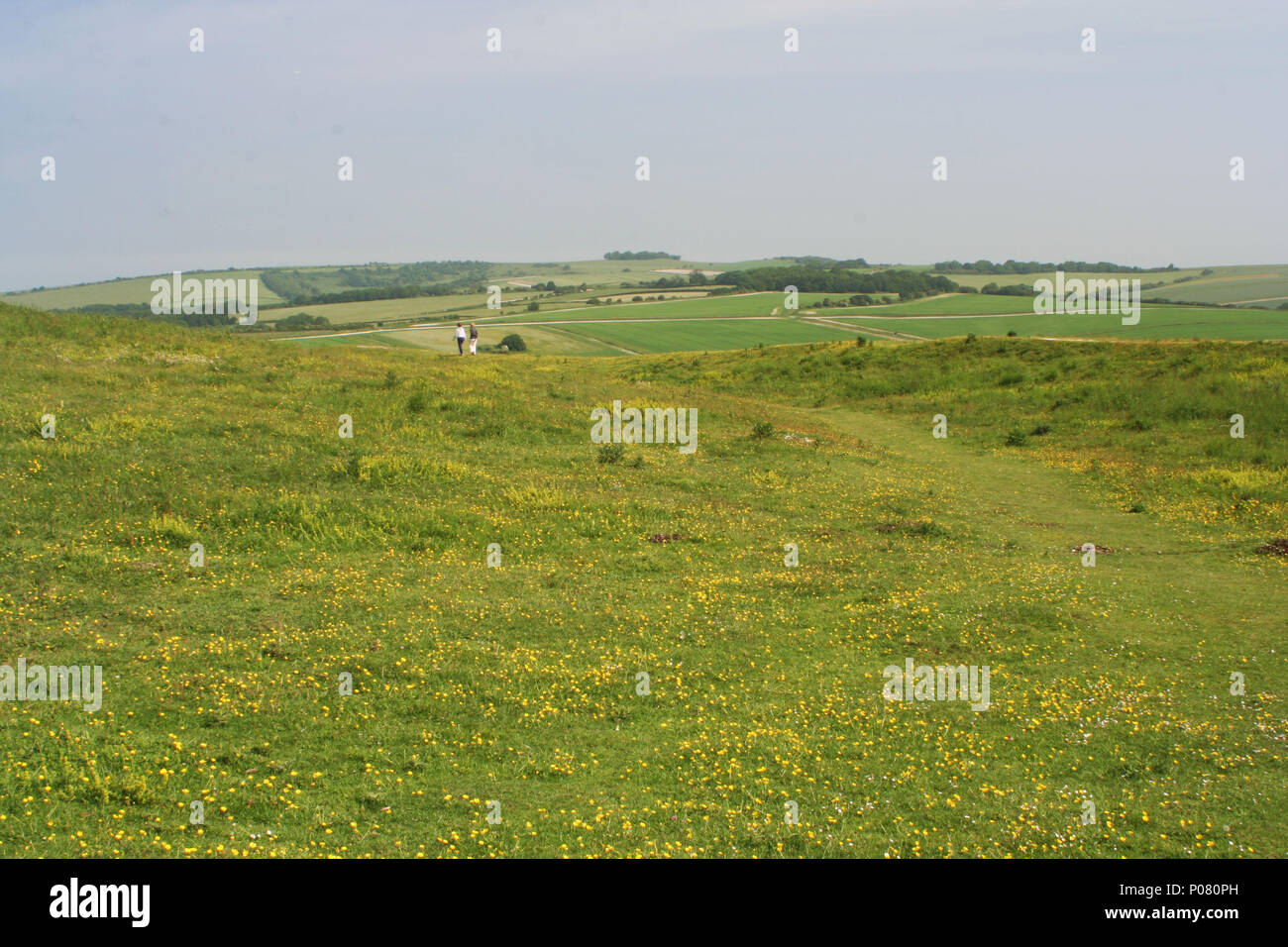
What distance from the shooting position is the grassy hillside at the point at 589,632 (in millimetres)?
8102

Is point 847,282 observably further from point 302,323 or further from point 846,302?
point 302,323

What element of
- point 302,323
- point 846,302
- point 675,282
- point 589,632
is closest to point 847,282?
point 846,302

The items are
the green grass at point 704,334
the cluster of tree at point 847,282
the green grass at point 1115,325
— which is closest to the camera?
the green grass at point 1115,325

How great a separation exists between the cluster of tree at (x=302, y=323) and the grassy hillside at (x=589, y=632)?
60.7 meters

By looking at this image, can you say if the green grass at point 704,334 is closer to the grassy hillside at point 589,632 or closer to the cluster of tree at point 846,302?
the cluster of tree at point 846,302

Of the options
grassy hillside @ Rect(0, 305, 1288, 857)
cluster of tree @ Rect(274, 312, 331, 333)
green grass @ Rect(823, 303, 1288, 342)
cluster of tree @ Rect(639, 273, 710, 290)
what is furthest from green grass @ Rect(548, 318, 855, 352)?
cluster of tree @ Rect(639, 273, 710, 290)

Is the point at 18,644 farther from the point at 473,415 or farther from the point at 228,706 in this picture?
the point at 473,415

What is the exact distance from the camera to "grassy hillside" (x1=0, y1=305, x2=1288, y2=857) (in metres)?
8.10

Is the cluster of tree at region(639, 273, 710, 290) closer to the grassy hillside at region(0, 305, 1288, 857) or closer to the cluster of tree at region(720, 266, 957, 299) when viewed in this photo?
the cluster of tree at region(720, 266, 957, 299)

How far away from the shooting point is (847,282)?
130875 millimetres

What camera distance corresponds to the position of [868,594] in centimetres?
1527

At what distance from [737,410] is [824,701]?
81.7 feet

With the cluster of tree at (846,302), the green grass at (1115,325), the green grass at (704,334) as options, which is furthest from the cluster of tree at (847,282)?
the green grass at (704,334)

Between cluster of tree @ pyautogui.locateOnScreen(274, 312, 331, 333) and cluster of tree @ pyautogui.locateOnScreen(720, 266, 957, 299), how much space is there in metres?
69.8
